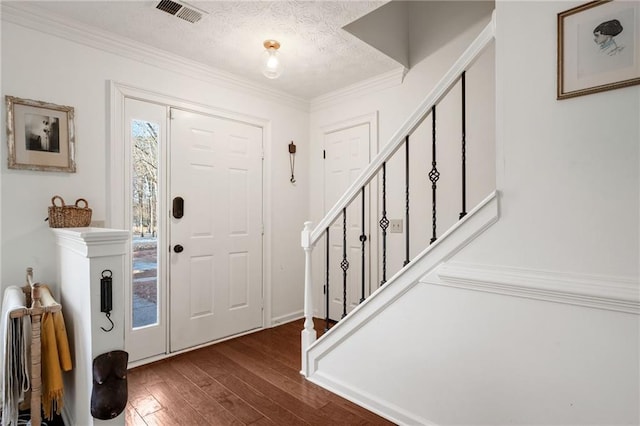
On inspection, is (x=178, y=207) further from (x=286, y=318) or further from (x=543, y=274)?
(x=543, y=274)

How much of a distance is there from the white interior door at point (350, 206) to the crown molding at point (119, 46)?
2.91 feet

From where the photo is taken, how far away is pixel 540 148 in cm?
141

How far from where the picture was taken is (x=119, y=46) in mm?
2441

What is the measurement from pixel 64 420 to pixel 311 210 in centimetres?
262

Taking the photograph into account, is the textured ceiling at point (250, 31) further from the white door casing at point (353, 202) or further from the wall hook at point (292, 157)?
the wall hook at point (292, 157)

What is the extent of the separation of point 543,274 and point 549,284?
4 centimetres

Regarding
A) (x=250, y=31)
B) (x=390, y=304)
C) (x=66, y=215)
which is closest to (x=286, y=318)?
(x=390, y=304)

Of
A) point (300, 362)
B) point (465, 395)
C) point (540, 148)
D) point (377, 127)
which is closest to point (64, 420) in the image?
point (300, 362)

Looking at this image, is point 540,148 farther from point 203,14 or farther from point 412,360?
point 203,14

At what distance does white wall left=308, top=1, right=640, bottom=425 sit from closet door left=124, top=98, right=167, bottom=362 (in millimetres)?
2055

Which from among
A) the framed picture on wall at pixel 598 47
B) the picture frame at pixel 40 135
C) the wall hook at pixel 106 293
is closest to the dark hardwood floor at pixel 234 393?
the wall hook at pixel 106 293

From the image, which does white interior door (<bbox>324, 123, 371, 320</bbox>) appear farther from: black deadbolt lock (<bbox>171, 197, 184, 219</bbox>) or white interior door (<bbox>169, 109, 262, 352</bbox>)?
black deadbolt lock (<bbox>171, 197, 184, 219</bbox>)

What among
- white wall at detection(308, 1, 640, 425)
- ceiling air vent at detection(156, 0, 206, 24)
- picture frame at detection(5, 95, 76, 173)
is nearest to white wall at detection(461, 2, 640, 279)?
white wall at detection(308, 1, 640, 425)

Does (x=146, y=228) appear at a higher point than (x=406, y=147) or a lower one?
lower
